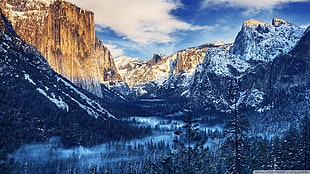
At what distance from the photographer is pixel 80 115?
16050 cm

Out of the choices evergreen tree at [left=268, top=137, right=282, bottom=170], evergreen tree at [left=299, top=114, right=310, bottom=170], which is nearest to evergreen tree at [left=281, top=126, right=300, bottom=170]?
evergreen tree at [left=268, top=137, right=282, bottom=170]

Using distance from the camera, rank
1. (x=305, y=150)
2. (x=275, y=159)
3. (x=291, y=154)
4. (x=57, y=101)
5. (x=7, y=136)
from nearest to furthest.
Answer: (x=7, y=136)
(x=305, y=150)
(x=291, y=154)
(x=275, y=159)
(x=57, y=101)

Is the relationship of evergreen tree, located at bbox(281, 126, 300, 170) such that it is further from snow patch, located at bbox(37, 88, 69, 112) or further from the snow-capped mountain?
snow patch, located at bbox(37, 88, 69, 112)

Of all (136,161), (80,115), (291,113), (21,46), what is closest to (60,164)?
(136,161)

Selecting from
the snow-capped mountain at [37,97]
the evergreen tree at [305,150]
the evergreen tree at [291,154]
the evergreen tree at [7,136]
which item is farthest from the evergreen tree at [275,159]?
the snow-capped mountain at [37,97]

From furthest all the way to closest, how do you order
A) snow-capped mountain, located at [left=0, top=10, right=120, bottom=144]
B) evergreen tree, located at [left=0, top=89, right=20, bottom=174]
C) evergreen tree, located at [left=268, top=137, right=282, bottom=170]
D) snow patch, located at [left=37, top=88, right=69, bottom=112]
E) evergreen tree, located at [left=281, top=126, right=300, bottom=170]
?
1. snow patch, located at [left=37, top=88, right=69, bottom=112]
2. snow-capped mountain, located at [left=0, top=10, right=120, bottom=144]
3. evergreen tree, located at [left=268, top=137, right=282, bottom=170]
4. evergreen tree, located at [left=281, top=126, right=300, bottom=170]
5. evergreen tree, located at [left=0, top=89, right=20, bottom=174]

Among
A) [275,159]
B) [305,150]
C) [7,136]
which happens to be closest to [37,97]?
[275,159]

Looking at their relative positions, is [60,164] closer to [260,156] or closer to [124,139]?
[124,139]

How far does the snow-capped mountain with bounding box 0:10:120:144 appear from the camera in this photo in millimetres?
121500

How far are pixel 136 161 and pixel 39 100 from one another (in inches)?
2660

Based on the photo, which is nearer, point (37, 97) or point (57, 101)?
point (37, 97)

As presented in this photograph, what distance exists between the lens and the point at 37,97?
140 metres

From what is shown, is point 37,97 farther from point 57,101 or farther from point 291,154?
point 291,154

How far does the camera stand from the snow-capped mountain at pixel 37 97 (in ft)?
399
